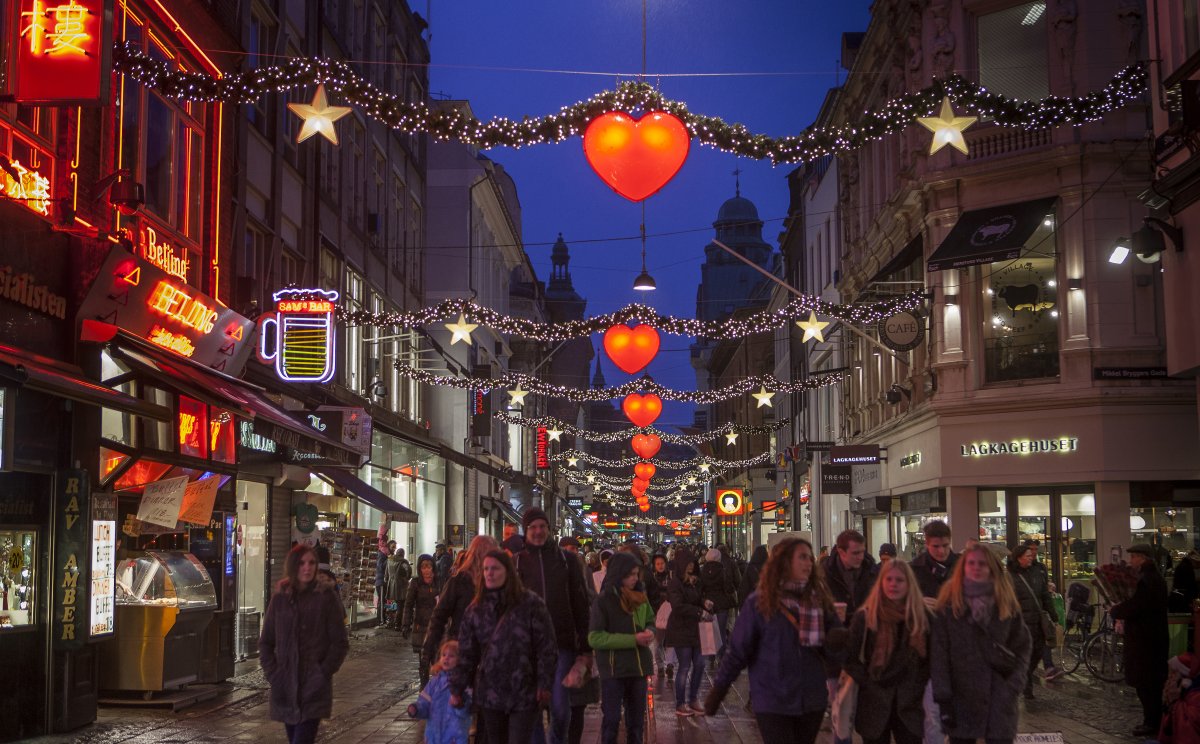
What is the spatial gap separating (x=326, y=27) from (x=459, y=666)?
23.2 meters

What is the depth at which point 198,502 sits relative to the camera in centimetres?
1689

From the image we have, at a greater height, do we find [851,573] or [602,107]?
[602,107]

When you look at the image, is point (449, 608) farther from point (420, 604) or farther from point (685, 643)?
point (420, 604)

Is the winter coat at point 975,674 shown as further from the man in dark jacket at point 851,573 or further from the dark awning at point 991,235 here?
the dark awning at point 991,235

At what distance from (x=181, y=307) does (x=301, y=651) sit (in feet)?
27.4

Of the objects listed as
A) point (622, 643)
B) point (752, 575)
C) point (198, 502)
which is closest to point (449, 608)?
point (622, 643)

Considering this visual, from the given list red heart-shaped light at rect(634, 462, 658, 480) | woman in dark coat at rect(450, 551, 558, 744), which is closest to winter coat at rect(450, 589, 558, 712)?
woman in dark coat at rect(450, 551, 558, 744)

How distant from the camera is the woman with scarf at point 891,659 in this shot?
840 cm

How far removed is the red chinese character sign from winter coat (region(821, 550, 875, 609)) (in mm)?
7848

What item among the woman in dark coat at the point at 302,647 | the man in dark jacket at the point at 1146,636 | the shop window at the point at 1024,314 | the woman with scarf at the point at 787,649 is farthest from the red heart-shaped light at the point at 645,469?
the woman with scarf at the point at 787,649

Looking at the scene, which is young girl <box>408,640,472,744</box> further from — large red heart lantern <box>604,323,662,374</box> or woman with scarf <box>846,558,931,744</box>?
large red heart lantern <box>604,323,662,374</box>

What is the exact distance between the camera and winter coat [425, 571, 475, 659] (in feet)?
33.2

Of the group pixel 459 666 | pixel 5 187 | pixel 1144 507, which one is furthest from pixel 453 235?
pixel 459 666

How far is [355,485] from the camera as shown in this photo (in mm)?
27078
